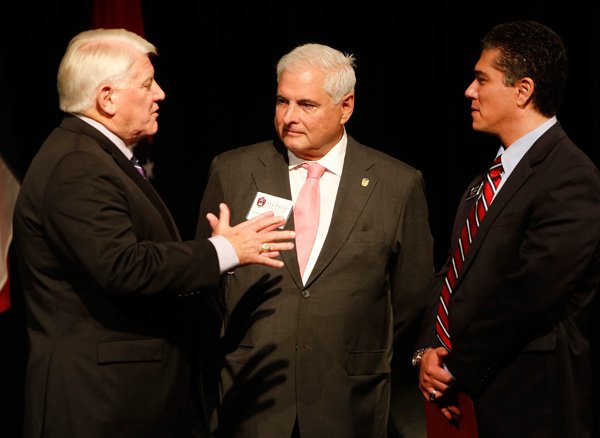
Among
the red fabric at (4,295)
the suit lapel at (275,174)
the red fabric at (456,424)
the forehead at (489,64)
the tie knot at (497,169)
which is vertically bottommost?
the red fabric at (4,295)

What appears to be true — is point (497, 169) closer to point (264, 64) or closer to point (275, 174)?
point (275, 174)

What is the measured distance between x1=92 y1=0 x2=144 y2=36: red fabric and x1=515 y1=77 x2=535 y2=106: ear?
2.11 meters

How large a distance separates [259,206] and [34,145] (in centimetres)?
187

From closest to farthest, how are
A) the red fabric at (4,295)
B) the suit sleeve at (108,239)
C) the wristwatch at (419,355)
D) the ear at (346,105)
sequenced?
1. the suit sleeve at (108,239)
2. the wristwatch at (419,355)
3. the ear at (346,105)
4. the red fabric at (4,295)

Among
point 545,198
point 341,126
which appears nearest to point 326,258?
point 341,126

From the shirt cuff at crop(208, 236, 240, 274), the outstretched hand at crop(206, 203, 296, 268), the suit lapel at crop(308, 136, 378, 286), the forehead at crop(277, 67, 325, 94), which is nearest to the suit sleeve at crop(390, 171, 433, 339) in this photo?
the suit lapel at crop(308, 136, 378, 286)

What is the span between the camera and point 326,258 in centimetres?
280

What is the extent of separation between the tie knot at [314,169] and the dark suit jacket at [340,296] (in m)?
0.08

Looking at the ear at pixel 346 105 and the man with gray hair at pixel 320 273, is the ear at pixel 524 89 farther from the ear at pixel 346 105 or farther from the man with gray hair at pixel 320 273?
the ear at pixel 346 105

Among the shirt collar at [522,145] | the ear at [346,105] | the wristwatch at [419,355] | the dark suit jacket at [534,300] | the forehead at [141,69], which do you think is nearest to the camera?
the dark suit jacket at [534,300]

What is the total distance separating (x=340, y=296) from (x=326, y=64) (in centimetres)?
84

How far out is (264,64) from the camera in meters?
4.20

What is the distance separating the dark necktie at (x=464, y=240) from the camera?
2613 millimetres

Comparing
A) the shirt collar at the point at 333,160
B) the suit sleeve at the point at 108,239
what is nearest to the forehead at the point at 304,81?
the shirt collar at the point at 333,160
